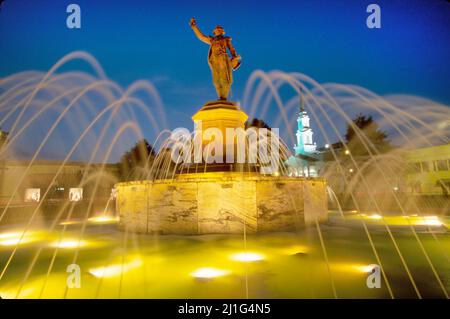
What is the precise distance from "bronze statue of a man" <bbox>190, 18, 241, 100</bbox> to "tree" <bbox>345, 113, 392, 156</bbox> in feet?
115

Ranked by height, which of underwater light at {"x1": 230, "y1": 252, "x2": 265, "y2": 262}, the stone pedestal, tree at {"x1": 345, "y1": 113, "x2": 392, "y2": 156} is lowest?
underwater light at {"x1": 230, "y1": 252, "x2": 265, "y2": 262}

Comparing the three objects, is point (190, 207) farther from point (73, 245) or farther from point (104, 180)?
point (104, 180)

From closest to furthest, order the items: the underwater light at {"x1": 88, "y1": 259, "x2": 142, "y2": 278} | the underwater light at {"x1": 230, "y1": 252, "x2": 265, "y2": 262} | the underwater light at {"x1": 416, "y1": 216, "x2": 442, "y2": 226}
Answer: the underwater light at {"x1": 88, "y1": 259, "x2": 142, "y2": 278}, the underwater light at {"x1": 230, "y1": 252, "x2": 265, "y2": 262}, the underwater light at {"x1": 416, "y1": 216, "x2": 442, "y2": 226}

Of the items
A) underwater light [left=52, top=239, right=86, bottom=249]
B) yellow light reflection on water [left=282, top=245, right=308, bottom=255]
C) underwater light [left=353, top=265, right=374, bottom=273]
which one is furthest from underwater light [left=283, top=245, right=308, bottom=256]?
underwater light [left=52, top=239, right=86, bottom=249]

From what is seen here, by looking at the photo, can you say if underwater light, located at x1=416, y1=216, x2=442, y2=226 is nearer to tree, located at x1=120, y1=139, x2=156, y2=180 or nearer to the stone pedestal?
the stone pedestal

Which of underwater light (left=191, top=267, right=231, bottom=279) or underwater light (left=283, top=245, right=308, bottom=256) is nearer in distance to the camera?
underwater light (left=191, top=267, right=231, bottom=279)

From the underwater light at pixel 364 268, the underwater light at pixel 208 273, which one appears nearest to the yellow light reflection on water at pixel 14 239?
the underwater light at pixel 208 273

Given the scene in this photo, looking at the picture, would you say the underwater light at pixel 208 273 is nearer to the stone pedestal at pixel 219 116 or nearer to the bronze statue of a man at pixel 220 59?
the stone pedestal at pixel 219 116

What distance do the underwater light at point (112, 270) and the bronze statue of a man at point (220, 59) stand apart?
941cm

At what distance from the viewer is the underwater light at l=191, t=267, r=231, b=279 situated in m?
4.54

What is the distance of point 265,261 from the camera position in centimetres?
541

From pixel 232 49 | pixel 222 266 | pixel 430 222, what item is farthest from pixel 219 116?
pixel 430 222

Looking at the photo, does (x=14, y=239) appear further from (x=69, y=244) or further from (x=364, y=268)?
(x=364, y=268)

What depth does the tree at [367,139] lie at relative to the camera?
43250 millimetres
